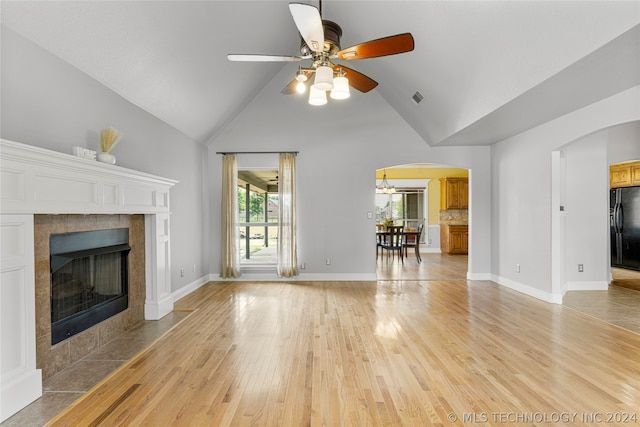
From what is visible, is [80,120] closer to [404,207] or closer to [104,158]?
[104,158]

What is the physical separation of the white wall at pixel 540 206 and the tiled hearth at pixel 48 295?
5.30 meters

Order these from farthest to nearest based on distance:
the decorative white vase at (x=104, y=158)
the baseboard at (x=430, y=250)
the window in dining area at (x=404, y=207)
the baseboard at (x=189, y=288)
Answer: the window in dining area at (x=404, y=207) → the baseboard at (x=430, y=250) → the baseboard at (x=189, y=288) → the decorative white vase at (x=104, y=158)

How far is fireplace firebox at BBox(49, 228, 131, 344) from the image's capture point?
2.50m

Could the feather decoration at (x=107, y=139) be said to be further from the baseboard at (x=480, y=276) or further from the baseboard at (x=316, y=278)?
the baseboard at (x=480, y=276)

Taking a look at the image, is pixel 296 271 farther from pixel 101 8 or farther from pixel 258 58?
pixel 101 8

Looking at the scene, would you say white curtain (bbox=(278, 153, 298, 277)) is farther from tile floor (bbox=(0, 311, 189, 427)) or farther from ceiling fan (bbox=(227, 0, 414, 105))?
ceiling fan (bbox=(227, 0, 414, 105))

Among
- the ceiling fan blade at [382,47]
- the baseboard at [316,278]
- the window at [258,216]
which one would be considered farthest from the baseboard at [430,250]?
the ceiling fan blade at [382,47]

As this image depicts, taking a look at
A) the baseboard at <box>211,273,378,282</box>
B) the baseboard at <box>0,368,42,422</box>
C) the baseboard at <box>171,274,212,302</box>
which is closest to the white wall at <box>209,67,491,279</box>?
the baseboard at <box>211,273,378,282</box>

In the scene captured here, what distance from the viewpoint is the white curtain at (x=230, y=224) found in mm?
5801

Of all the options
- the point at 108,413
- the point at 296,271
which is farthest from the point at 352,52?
the point at 296,271

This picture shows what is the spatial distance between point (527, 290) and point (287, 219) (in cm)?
→ 401

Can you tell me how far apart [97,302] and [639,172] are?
9.01m

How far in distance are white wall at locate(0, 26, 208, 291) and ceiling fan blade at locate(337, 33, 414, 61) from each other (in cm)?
232

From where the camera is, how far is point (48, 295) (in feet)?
7.66
